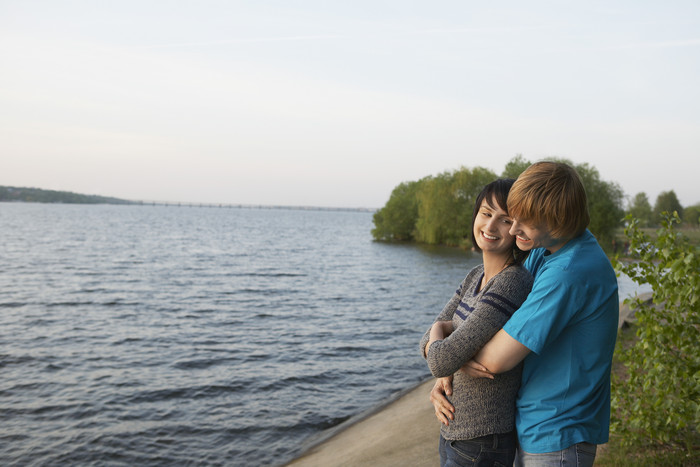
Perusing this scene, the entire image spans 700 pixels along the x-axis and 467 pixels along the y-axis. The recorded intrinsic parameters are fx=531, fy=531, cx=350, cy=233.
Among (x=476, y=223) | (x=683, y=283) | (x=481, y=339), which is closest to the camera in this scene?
(x=481, y=339)

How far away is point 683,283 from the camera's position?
13.9 feet

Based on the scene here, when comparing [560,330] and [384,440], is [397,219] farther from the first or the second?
[560,330]

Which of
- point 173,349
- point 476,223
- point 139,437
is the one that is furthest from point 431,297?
point 476,223

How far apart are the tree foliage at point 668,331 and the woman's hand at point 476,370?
Result: 2489 millimetres

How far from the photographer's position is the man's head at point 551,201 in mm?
2199

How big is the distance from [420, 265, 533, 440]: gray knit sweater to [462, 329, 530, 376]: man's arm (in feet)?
0.16

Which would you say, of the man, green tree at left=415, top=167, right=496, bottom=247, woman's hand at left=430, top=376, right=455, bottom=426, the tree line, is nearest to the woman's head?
the man

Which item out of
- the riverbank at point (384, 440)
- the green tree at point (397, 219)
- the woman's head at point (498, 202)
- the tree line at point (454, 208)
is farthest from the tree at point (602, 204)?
the woman's head at point (498, 202)

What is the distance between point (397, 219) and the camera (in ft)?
229

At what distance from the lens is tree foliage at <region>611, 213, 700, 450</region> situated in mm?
4188

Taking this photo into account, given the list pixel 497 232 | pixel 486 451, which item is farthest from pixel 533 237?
pixel 486 451

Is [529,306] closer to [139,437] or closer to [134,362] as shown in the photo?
[139,437]

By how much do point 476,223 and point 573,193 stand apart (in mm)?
629

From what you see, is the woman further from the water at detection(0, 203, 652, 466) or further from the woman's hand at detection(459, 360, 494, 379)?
the water at detection(0, 203, 652, 466)
